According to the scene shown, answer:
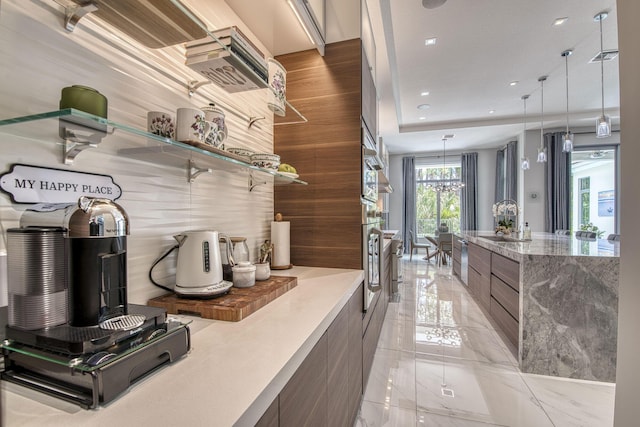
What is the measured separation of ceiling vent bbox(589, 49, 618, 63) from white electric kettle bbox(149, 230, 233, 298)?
497 centimetres

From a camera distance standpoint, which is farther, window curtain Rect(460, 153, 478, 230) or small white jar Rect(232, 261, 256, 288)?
window curtain Rect(460, 153, 478, 230)

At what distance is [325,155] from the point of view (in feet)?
6.11

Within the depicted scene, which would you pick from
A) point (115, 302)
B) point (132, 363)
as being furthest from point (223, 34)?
point (132, 363)

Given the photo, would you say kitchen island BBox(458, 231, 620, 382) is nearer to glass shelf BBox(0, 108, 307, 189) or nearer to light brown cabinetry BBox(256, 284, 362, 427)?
light brown cabinetry BBox(256, 284, 362, 427)

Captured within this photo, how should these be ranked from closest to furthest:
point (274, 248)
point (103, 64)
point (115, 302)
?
point (115, 302) → point (103, 64) → point (274, 248)

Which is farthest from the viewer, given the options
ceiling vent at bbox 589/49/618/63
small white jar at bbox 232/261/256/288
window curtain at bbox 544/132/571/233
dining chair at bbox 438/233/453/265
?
dining chair at bbox 438/233/453/265

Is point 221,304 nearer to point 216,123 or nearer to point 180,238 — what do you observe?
point 180,238

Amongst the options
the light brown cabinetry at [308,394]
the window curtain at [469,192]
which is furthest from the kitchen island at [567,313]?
the window curtain at [469,192]

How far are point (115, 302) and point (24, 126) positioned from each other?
1.46 ft

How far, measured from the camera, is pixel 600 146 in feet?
20.9

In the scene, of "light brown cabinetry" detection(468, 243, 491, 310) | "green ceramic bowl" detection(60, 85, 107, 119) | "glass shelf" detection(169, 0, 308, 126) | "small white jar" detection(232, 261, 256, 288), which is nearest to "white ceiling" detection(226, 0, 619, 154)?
"glass shelf" detection(169, 0, 308, 126)

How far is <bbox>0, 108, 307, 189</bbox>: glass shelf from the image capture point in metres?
0.60

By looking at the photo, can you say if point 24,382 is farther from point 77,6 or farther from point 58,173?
point 77,6

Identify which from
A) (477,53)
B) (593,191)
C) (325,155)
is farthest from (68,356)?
(593,191)
